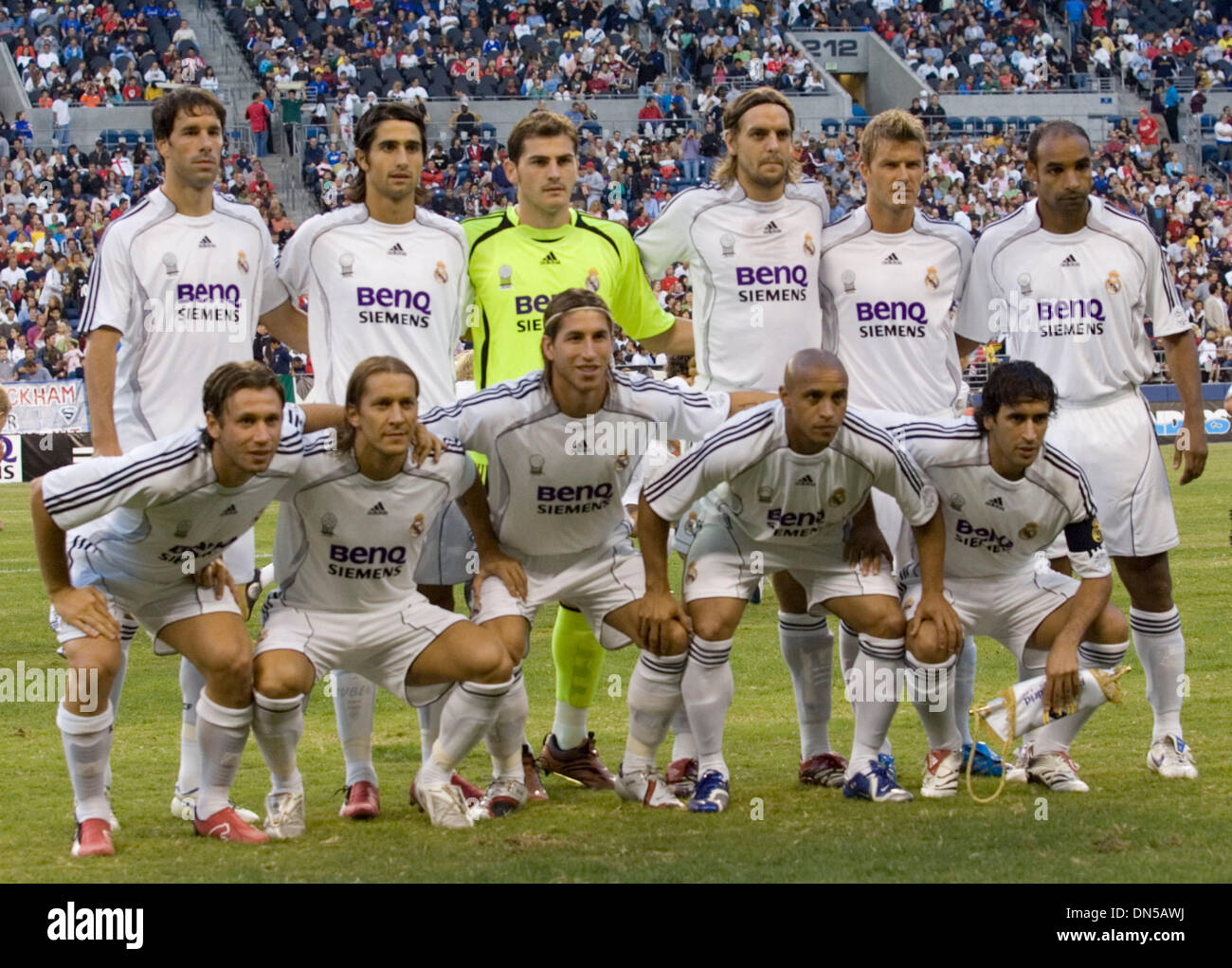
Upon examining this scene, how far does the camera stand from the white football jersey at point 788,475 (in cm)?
596

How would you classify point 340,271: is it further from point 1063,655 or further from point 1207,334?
point 1207,334

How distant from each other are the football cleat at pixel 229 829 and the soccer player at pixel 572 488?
2.88 ft

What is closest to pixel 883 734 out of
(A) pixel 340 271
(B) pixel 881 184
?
(B) pixel 881 184

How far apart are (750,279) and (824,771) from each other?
198 cm

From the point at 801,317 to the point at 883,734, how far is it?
1.71 meters

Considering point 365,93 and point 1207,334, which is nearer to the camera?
point 1207,334

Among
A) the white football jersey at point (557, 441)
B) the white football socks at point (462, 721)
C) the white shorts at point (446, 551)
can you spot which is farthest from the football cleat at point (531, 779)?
the white football jersey at point (557, 441)

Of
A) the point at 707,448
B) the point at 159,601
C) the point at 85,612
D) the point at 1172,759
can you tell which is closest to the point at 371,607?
the point at 159,601

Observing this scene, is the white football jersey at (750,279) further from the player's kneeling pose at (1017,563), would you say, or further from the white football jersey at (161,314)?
the white football jersey at (161,314)

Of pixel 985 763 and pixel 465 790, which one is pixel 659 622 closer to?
pixel 465 790

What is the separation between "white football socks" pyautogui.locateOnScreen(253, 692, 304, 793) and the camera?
5.58 metres

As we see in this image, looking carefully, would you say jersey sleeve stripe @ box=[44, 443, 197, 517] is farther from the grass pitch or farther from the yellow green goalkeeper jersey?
the yellow green goalkeeper jersey

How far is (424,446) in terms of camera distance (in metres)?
5.69

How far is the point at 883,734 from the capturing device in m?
6.16
